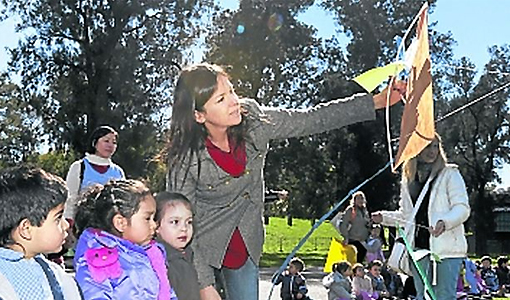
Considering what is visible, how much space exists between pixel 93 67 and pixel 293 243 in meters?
12.4

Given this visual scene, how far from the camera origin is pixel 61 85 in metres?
24.4

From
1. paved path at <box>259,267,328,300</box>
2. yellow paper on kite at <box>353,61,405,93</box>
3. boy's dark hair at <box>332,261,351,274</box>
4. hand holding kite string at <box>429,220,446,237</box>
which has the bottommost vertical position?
paved path at <box>259,267,328,300</box>

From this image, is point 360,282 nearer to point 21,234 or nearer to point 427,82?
point 427,82

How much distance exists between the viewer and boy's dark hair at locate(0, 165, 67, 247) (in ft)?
9.48

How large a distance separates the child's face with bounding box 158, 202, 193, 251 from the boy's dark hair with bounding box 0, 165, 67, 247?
28.2 inches

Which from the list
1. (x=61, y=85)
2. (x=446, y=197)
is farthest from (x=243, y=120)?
(x=61, y=85)

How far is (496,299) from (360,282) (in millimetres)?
3754

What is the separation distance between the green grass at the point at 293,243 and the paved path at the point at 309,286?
2649 millimetres

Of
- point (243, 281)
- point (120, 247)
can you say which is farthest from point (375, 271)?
point (120, 247)

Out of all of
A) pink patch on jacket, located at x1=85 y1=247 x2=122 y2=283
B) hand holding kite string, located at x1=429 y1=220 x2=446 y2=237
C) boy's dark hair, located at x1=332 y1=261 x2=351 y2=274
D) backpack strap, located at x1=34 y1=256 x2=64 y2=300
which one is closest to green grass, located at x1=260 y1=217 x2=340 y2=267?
boy's dark hair, located at x1=332 y1=261 x2=351 y2=274

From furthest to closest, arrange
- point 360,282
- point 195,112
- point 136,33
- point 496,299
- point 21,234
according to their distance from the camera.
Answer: point 136,33
point 496,299
point 360,282
point 195,112
point 21,234

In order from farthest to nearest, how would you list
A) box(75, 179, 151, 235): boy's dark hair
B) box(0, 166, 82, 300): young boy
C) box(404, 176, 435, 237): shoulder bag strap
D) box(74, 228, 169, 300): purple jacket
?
box(404, 176, 435, 237): shoulder bag strap, box(75, 179, 151, 235): boy's dark hair, box(74, 228, 169, 300): purple jacket, box(0, 166, 82, 300): young boy

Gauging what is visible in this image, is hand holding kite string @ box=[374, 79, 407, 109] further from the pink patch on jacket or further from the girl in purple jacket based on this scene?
the pink patch on jacket

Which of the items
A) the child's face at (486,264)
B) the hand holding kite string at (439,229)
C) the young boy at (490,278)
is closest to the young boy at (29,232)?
the hand holding kite string at (439,229)
